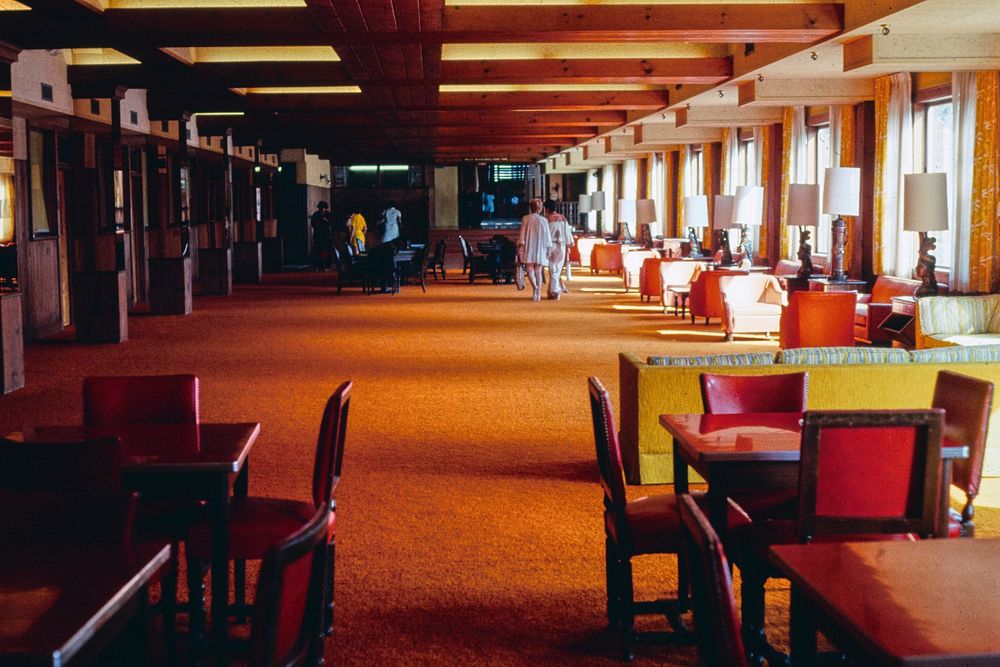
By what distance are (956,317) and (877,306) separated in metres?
1.95

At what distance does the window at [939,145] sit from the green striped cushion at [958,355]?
5488mm

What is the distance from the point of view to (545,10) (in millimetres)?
8688

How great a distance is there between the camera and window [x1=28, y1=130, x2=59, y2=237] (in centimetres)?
1195

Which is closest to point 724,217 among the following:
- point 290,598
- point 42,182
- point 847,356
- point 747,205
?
point 747,205

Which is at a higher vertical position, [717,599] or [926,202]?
[926,202]

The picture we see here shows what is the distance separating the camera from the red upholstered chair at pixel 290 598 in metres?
2.00

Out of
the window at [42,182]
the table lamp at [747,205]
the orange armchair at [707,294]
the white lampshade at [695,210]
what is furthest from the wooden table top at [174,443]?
the white lampshade at [695,210]

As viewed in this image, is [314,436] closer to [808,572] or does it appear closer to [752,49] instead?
[808,572]

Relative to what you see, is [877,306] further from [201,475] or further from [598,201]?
[598,201]

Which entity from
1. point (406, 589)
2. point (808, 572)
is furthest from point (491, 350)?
point (808, 572)

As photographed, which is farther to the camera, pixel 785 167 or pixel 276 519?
pixel 785 167

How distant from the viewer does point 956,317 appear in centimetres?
882

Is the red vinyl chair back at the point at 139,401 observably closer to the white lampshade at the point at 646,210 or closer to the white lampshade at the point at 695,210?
the white lampshade at the point at 695,210

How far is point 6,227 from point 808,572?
12.7 m
